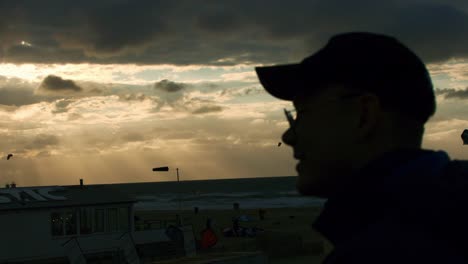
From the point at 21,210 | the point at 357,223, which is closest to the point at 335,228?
the point at 357,223

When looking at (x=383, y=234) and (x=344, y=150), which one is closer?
(x=383, y=234)

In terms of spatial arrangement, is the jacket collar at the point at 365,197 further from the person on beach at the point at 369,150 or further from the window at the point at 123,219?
the window at the point at 123,219

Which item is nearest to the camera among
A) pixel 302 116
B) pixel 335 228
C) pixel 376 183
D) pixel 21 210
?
pixel 376 183

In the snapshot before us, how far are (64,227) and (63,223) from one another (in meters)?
0.16

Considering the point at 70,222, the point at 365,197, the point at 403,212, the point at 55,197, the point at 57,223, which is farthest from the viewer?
the point at 55,197

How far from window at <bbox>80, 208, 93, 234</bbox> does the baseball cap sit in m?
25.8

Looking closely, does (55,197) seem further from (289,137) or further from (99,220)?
(289,137)

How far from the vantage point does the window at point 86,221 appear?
26.6m

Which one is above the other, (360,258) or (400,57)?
(400,57)

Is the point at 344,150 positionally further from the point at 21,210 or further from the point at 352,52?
the point at 21,210

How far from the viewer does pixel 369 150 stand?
1.65 m

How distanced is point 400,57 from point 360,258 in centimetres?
56

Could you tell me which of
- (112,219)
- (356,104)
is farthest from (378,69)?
(112,219)

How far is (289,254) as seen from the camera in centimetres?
3047
